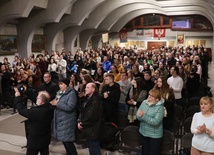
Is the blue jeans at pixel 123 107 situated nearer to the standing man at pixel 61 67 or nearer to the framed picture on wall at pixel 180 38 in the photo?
the standing man at pixel 61 67

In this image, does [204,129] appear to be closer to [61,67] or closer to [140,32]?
[61,67]

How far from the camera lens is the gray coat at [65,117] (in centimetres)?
438

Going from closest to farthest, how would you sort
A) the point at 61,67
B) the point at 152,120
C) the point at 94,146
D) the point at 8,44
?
the point at 152,120 < the point at 94,146 < the point at 61,67 < the point at 8,44

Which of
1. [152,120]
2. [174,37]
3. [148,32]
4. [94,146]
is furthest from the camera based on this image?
[148,32]

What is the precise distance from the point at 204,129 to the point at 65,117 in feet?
7.68

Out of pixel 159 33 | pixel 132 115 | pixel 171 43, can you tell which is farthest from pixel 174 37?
pixel 132 115

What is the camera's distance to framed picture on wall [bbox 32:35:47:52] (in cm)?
1738

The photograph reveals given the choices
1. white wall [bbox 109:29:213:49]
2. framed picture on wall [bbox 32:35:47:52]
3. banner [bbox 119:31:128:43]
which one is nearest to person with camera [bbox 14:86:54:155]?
framed picture on wall [bbox 32:35:47:52]

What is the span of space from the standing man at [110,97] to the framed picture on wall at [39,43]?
43.4 feet

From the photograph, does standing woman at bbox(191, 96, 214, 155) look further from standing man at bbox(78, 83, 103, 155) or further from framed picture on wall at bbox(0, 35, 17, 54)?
framed picture on wall at bbox(0, 35, 17, 54)

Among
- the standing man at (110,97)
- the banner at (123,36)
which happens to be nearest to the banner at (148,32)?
the banner at (123,36)

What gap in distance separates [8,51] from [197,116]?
13.6 meters

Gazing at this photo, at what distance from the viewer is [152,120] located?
390cm

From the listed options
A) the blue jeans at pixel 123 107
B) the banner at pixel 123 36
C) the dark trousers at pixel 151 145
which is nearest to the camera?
the dark trousers at pixel 151 145
